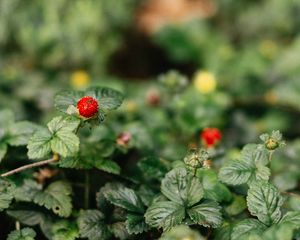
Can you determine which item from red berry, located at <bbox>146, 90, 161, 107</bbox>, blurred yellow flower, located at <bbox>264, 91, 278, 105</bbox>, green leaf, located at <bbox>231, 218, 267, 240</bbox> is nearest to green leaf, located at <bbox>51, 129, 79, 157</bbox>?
green leaf, located at <bbox>231, 218, 267, 240</bbox>

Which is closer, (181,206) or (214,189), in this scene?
(181,206)

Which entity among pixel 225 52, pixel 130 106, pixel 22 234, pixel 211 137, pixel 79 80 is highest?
→ pixel 225 52

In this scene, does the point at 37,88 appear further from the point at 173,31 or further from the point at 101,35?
the point at 173,31

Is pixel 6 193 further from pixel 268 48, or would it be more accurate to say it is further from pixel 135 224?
pixel 268 48

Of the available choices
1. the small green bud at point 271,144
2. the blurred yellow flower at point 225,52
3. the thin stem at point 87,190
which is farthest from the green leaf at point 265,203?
the blurred yellow flower at point 225,52

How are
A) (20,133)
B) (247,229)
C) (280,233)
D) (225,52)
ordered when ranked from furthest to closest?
(225,52) < (20,133) < (247,229) < (280,233)

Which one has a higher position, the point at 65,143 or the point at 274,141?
the point at 274,141

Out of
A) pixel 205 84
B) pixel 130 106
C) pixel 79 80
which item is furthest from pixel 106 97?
pixel 79 80
